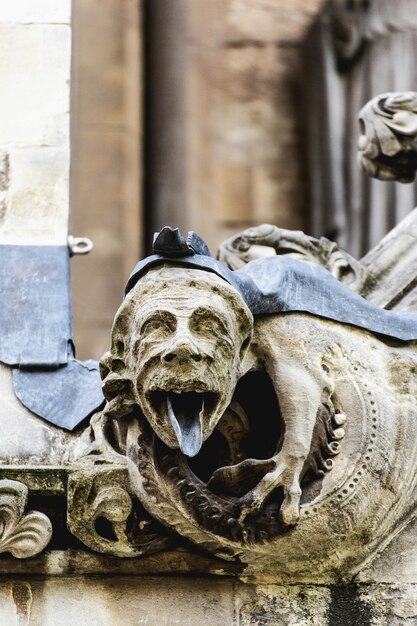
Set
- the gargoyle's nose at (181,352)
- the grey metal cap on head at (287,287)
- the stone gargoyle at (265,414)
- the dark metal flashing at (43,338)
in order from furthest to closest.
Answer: the dark metal flashing at (43,338)
the grey metal cap on head at (287,287)
the stone gargoyle at (265,414)
the gargoyle's nose at (181,352)

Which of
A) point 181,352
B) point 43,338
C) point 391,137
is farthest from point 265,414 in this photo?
point 391,137

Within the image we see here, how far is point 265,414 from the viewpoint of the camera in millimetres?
6547

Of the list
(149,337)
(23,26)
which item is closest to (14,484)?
(149,337)

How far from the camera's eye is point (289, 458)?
6.38 m

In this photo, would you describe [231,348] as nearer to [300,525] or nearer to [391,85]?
[300,525]

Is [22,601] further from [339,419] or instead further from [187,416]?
[339,419]

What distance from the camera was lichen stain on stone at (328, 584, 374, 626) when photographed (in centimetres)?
648

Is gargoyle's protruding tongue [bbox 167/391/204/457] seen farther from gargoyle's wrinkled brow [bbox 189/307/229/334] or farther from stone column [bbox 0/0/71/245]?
stone column [bbox 0/0/71/245]

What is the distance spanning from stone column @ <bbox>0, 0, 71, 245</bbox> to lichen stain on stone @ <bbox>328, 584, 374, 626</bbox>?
44.4 inches

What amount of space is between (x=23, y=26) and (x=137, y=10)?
9.05 feet

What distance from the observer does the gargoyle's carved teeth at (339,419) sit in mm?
6465

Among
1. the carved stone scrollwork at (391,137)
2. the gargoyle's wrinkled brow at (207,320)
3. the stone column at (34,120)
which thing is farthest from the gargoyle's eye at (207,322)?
the carved stone scrollwork at (391,137)

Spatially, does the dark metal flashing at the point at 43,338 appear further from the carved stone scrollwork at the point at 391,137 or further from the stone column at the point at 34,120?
the carved stone scrollwork at the point at 391,137

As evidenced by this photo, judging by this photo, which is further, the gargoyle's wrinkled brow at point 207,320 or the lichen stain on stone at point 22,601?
the lichen stain on stone at point 22,601
